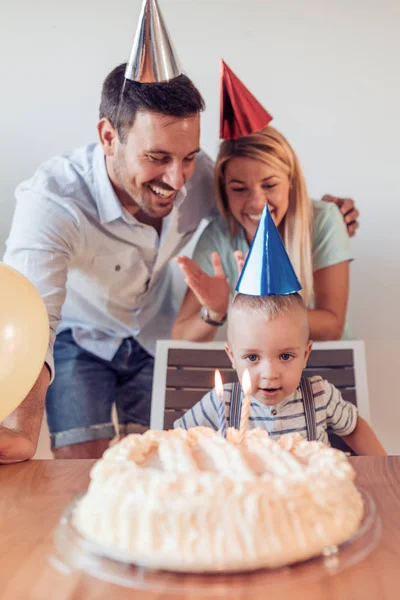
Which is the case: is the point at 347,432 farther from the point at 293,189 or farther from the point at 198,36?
the point at 198,36

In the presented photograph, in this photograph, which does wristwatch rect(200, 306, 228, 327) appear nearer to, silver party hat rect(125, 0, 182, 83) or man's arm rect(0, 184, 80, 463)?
man's arm rect(0, 184, 80, 463)

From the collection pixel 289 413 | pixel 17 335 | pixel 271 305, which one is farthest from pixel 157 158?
pixel 17 335

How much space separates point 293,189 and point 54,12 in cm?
86

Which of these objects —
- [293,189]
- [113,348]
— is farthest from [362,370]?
[113,348]

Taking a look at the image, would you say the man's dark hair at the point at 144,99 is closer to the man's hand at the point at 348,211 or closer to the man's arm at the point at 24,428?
the man's hand at the point at 348,211

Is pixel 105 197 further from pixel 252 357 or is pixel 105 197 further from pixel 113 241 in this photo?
pixel 252 357

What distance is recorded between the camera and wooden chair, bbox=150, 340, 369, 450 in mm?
1773

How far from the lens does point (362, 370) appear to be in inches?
69.7

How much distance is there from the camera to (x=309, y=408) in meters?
1.35

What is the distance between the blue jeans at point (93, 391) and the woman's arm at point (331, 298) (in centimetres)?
48

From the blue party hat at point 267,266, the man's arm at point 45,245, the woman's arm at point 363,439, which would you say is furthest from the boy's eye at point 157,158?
the woman's arm at point 363,439

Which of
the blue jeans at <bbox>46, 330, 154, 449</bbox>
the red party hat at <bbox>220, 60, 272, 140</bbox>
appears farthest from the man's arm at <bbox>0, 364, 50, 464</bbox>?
the red party hat at <bbox>220, 60, 272, 140</bbox>

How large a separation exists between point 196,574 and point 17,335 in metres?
0.42

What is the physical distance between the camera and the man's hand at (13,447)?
3.27ft
